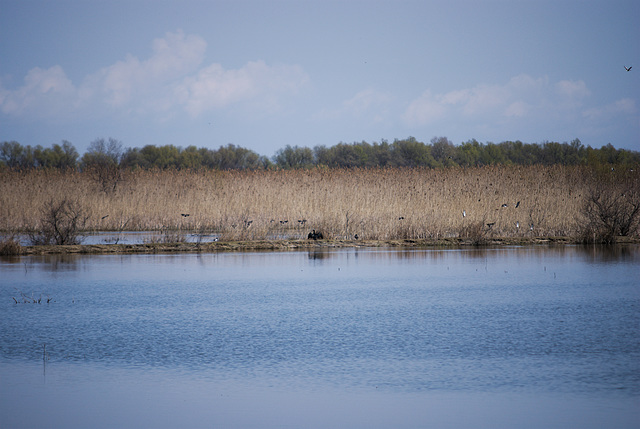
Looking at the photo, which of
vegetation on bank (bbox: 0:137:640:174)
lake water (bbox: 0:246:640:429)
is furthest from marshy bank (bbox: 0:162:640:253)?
vegetation on bank (bbox: 0:137:640:174)

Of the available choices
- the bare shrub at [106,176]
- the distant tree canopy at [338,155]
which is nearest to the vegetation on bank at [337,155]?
the distant tree canopy at [338,155]

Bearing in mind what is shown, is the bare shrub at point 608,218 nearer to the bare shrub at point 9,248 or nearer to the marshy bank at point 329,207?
the marshy bank at point 329,207

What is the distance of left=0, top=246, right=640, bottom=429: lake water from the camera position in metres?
5.15

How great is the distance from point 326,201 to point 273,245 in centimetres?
393

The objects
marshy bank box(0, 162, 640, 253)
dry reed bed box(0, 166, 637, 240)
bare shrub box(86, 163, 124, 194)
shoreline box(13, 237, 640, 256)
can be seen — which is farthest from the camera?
bare shrub box(86, 163, 124, 194)

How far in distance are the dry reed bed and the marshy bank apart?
0.04 metres

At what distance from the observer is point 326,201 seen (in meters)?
20.7

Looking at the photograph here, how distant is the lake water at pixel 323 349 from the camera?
515cm

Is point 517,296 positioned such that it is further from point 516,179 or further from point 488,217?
point 516,179

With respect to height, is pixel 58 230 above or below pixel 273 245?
above

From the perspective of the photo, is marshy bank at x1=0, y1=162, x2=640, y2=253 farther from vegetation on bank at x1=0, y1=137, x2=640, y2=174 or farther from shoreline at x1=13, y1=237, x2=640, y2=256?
vegetation on bank at x1=0, y1=137, x2=640, y2=174

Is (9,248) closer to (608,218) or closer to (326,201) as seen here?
→ (326,201)

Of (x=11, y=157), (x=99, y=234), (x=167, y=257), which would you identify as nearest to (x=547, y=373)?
(x=167, y=257)

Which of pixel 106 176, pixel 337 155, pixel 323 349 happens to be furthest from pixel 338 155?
pixel 323 349
